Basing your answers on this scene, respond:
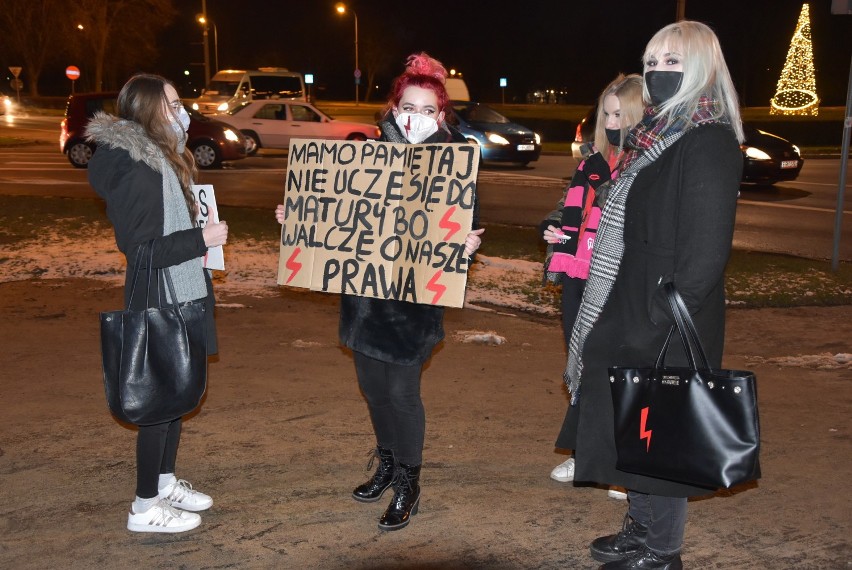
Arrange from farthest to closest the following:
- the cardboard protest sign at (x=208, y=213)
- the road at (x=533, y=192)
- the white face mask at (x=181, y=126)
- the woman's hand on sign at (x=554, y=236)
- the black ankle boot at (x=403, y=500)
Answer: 1. the road at (x=533, y=192)
2. the woman's hand on sign at (x=554, y=236)
3. the cardboard protest sign at (x=208, y=213)
4. the black ankle boot at (x=403, y=500)
5. the white face mask at (x=181, y=126)

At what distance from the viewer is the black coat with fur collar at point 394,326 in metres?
4.05

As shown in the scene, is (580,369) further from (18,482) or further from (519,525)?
(18,482)

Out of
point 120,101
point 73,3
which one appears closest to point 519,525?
point 120,101

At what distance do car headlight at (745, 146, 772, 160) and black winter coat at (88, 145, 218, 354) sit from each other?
52.2ft

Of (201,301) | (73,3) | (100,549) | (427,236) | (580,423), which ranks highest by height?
(73,3)

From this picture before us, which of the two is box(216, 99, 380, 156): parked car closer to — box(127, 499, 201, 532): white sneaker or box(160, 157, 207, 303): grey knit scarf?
box(160, 157, 207, 303): grey knit scarf

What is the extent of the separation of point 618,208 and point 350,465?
2.06 m

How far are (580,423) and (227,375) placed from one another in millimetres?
3230

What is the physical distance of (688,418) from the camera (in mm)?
3135

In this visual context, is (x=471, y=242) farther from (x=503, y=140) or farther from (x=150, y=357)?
(x=503, y=140)

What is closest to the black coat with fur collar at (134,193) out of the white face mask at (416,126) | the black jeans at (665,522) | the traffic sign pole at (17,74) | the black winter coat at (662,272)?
the white face mask at (416,126)

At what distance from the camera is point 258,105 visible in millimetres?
24375

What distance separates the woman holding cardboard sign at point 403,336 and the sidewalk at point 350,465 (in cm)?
27

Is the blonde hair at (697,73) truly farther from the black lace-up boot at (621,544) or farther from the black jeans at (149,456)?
the black jeans at (149,456)
